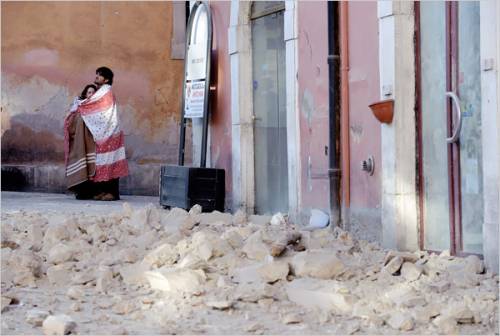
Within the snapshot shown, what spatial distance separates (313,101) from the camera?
10.7m

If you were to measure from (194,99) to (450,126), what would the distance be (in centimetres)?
548

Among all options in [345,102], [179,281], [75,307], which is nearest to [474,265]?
[179,281]

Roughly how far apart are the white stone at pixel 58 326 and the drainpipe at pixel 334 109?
3.84m

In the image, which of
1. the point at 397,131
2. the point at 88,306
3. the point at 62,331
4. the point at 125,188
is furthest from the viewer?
the point at 125,188

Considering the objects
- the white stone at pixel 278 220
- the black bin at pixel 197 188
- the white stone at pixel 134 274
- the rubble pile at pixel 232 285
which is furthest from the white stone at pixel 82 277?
the black bin at pixel 197 188

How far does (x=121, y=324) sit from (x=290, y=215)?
173 inches

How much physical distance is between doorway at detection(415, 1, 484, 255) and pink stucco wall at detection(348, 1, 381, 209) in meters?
0.62

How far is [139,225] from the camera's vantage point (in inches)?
378

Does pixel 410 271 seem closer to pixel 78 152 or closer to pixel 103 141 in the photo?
pixel 103 141

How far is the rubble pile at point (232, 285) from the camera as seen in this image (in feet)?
21.8

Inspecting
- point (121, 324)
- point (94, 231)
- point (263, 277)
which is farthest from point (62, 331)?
point (94, 231)

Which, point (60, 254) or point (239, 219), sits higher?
point (239, 219)

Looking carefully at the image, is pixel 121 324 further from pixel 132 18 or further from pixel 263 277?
pixel 132 18

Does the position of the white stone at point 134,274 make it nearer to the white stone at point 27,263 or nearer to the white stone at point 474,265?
the white stone at point 27,263
